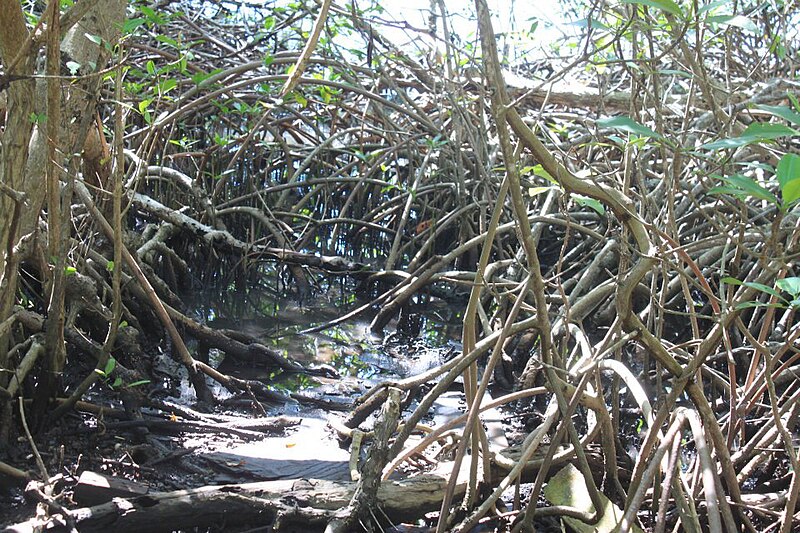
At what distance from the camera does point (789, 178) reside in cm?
138

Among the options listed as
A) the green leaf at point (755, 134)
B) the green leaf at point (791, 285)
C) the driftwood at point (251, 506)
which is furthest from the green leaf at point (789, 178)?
the driftwood at point (251, 506)

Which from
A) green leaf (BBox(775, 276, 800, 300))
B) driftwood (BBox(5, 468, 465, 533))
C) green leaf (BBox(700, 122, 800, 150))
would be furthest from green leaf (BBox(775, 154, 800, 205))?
driftwood (BBox(5, 468, 465, 533))

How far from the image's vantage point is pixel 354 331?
4.34m

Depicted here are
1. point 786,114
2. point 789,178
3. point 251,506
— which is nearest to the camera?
point 789,178

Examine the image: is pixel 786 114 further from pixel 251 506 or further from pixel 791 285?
pixel 251 506

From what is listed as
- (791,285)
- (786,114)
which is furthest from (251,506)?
(786,114)

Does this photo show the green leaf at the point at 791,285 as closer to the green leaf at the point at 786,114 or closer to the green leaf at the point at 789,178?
the green leaf at the point at 789,178

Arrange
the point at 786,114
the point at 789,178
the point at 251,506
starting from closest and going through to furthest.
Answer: the point at 789,178 → the point at 786,114 → the point at 251,506

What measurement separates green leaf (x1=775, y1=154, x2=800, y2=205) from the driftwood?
127 centimetres

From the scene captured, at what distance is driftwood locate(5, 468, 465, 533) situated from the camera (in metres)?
2.04

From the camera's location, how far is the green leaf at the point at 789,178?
137cm

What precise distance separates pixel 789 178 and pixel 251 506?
148cm

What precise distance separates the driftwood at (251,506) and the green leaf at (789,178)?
50.1 inches

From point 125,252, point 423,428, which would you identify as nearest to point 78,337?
point 125,252
